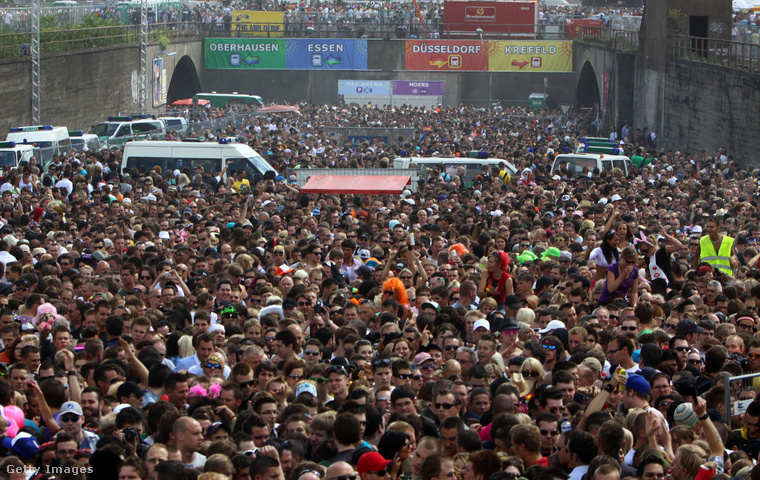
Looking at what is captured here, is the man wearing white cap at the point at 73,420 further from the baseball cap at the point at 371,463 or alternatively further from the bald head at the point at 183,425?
the baseball cap at the point at 371,463

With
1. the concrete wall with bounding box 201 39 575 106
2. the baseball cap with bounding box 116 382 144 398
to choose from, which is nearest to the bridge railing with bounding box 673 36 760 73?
the concrete wall with bounding box 201 39 575 106

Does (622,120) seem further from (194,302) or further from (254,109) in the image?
(194,302)

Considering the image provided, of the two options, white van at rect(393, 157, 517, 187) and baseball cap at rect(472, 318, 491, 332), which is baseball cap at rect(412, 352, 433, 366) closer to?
baseball cap at rect(472, 318, 491, 332)

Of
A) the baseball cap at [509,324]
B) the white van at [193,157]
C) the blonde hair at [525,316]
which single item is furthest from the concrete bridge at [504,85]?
the baseball cap at [509,324]

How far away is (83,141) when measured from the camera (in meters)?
27.9

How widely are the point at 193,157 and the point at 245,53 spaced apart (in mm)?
28271

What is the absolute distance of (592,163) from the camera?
24.3 metres

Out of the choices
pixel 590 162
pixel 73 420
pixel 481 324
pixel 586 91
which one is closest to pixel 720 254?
pixel 481 324

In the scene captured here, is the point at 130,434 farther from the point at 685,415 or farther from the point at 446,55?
the point at 446,55

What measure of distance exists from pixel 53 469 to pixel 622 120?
116 feet

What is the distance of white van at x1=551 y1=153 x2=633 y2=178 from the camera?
24.1m

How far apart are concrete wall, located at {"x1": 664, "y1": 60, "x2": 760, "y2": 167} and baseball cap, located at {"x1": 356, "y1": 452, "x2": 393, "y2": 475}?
2273 cm

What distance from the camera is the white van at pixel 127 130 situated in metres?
31.6
